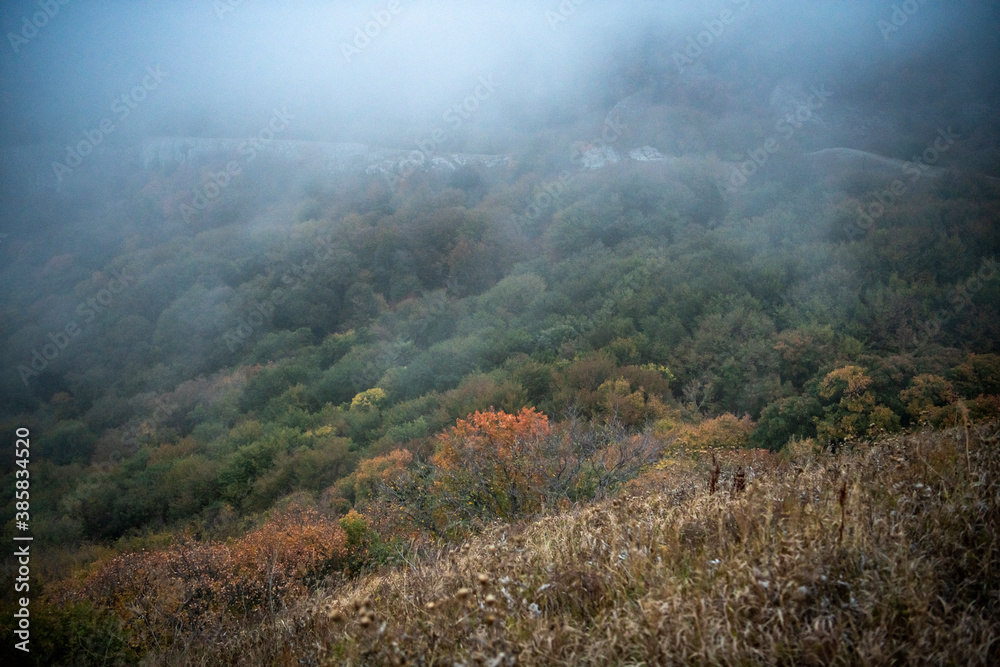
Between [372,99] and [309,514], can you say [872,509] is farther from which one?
[372,99]

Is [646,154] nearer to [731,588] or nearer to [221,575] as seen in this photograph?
[221,575]

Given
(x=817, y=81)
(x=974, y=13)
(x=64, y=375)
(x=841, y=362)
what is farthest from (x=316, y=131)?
(x=974, y=13)

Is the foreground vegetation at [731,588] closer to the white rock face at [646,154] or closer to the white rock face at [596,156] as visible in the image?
the white rock face at [596,156]

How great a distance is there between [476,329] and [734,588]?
2617 centimetres

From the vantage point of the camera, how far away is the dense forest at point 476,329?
8.46 metres

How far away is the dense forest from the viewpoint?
333 inches

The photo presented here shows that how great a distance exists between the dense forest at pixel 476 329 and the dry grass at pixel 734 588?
206 mm

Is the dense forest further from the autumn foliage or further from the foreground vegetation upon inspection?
the foreground vegetation

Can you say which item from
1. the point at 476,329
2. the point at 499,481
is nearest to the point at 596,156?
the point at 476,329

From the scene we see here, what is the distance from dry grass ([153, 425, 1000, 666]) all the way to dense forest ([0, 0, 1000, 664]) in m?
0.21

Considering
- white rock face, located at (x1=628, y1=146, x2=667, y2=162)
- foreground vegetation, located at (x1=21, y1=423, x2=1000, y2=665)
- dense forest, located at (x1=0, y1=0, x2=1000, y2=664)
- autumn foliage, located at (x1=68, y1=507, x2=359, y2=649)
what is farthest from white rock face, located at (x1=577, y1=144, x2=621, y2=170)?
foreground vegetation, located at (x1=21, y1=423, x2=1000, y2=665)

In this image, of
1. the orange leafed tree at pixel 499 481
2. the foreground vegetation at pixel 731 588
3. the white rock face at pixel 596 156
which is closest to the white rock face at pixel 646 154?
the white rock face at pixel 596 156

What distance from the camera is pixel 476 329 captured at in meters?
28.0

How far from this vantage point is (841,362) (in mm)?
15844
